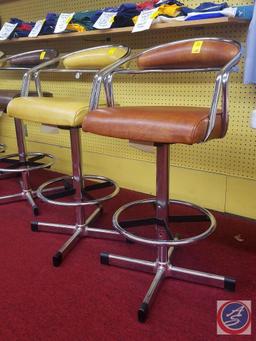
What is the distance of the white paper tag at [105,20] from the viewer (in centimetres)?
158

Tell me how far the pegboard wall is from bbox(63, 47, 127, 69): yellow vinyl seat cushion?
1.22 ft

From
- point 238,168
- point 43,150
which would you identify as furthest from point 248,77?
point 43,150

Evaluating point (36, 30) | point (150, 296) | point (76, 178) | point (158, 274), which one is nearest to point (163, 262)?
point (158, 274)

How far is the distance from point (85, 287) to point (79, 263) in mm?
160

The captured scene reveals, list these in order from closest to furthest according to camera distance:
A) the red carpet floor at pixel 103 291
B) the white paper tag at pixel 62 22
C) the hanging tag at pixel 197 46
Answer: the red carpet floor at pixel 103 291, the hanging tag at pixel 197 46, the white paper tag at pixel 62 22

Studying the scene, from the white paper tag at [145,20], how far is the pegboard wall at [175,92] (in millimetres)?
288

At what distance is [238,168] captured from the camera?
5.47ft

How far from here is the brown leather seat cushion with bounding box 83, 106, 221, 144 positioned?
34.2 inches

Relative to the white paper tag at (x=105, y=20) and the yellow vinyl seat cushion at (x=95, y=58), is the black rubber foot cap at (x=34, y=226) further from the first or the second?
the white paper tag at (x=105, y=20)

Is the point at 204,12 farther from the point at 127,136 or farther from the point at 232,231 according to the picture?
the point at 232,231

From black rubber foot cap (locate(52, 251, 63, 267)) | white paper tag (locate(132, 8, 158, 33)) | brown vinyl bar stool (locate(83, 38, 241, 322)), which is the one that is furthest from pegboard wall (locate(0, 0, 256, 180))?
black rubber foot cap (locate(52, 251, 63, 267))

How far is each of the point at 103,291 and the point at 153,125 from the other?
64 centimetres

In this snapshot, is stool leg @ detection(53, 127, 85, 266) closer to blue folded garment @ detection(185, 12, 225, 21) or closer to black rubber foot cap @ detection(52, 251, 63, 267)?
black rubber foot cap @ detection(52, 251, 63, 267)

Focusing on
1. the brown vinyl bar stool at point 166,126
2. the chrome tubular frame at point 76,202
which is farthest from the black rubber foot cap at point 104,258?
the chrome tubular frame at point 76,202
